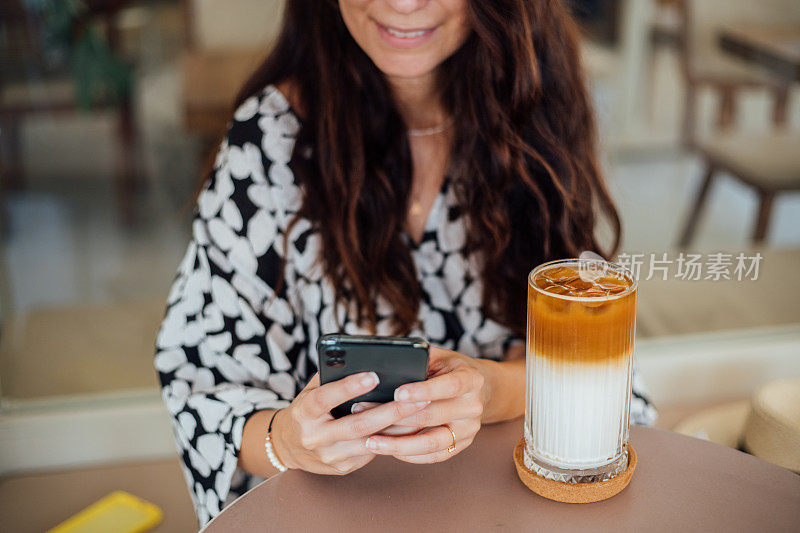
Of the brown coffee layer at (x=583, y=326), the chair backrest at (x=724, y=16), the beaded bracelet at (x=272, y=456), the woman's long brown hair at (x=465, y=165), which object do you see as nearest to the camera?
the brown coffee layer at (x=583, y=326)

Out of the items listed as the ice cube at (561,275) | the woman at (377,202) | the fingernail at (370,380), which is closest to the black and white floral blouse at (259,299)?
the woman at (377,202)

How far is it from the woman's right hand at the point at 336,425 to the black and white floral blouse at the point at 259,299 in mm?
244

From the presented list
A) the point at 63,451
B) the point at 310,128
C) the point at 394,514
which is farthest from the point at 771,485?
the point at 63,451

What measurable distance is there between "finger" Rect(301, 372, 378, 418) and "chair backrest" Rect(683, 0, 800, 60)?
69.5 inches

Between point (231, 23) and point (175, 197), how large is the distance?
1.49ft

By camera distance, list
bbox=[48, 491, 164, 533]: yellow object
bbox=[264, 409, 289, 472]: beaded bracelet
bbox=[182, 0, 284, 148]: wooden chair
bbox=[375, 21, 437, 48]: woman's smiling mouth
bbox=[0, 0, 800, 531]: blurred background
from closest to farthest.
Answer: bbox=[264, 409, 289, 472]: beaded bracelet
bbox=[375, 21, 437, 48]: woman's smiling mouth
bbox=[48, 491, 164, 533]: yellow object
bbox=[0, 0, 800, 531]: blurred background
bbox=[182, 0, 284, 148]: wooden chair

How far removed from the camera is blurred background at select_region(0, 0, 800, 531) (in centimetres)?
168

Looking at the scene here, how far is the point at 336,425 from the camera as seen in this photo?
0.76 m

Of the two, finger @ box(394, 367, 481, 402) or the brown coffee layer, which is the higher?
the brown coffee layer

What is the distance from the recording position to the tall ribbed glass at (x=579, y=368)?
70cm

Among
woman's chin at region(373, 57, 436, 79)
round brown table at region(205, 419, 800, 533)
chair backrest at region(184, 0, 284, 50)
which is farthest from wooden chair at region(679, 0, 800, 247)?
round brown table at region(205, 419, 800, 533)

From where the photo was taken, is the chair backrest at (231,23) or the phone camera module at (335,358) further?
the chair backrest at (231,23)

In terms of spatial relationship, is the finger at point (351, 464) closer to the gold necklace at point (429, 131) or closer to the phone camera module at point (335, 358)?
the phone camera module at point (335, 358)

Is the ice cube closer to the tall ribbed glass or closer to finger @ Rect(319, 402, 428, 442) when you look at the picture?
the tall ribbed glass
